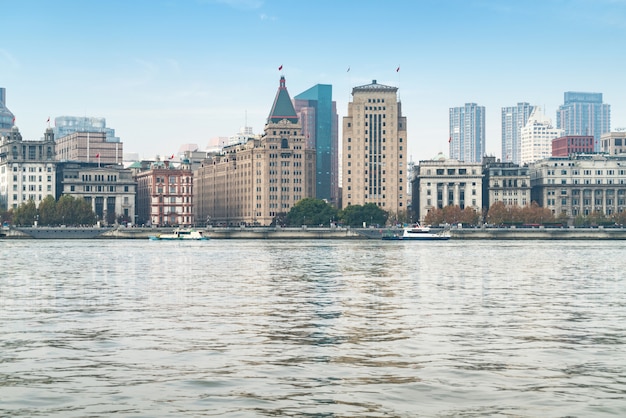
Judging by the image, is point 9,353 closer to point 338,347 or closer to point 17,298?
point 338,347

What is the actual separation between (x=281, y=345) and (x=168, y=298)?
24.4 meters

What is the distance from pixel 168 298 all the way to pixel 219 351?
25632 mm

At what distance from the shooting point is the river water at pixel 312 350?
1155 inches

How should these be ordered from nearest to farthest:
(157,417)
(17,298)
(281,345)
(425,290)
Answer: (157,417), (281,345), (17,298), (425,290)

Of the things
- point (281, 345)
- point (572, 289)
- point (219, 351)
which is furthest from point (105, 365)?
point (572, 289)

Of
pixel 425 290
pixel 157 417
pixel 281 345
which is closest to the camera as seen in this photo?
pixel 157 417

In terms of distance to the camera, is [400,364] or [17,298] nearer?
[400,364]

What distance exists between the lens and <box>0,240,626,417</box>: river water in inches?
1155

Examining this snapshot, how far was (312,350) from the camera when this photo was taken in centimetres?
3950

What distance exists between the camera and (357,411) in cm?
2802

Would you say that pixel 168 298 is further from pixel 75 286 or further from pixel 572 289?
pixel 572 289

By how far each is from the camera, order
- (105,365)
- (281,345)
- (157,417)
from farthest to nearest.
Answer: (281,345) → (105,365) → (157,417)

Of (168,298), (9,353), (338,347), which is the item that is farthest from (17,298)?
(338,347)

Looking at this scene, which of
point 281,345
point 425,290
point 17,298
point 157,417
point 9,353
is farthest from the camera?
point 425,290
